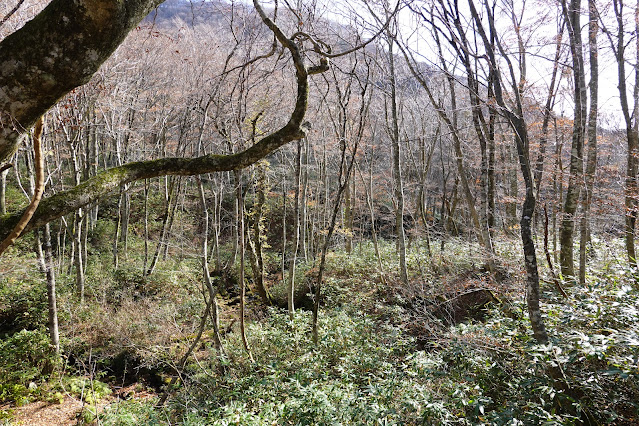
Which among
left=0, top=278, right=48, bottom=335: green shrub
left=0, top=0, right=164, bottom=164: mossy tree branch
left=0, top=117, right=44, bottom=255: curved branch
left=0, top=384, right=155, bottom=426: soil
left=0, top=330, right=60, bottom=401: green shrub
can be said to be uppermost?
left=0, top=0, right=164, bottom=164: mossy tree branch

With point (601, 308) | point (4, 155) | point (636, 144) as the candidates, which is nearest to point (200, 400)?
point (4, 155)

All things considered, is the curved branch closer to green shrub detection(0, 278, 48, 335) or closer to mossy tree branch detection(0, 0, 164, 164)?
mossy tree branch detection(0, 0, 164, 164)

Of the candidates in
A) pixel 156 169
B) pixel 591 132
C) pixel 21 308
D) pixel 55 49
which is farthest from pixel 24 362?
pixel 591 132

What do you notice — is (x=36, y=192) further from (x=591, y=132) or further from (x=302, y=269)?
(x=302, y=269)

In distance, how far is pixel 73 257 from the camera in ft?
36.0

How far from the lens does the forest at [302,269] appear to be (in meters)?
2.76

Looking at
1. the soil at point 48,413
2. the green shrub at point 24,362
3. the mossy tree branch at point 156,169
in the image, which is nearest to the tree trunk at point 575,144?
the mossy tree branch at point 156,169

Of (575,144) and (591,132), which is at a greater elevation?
(591,132)

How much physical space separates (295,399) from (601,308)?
3.38 meters

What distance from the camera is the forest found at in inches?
109

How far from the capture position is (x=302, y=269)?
12.0m

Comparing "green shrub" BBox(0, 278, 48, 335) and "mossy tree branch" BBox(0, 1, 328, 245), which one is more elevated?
"mossy tree branch" BBox(0, 1, 328, 245)

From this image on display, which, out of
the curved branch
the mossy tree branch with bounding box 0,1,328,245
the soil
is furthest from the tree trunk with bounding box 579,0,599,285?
the soil

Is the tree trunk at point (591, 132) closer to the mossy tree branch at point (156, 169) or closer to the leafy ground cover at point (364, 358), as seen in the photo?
the leafy ground cover at point (364, 358)
